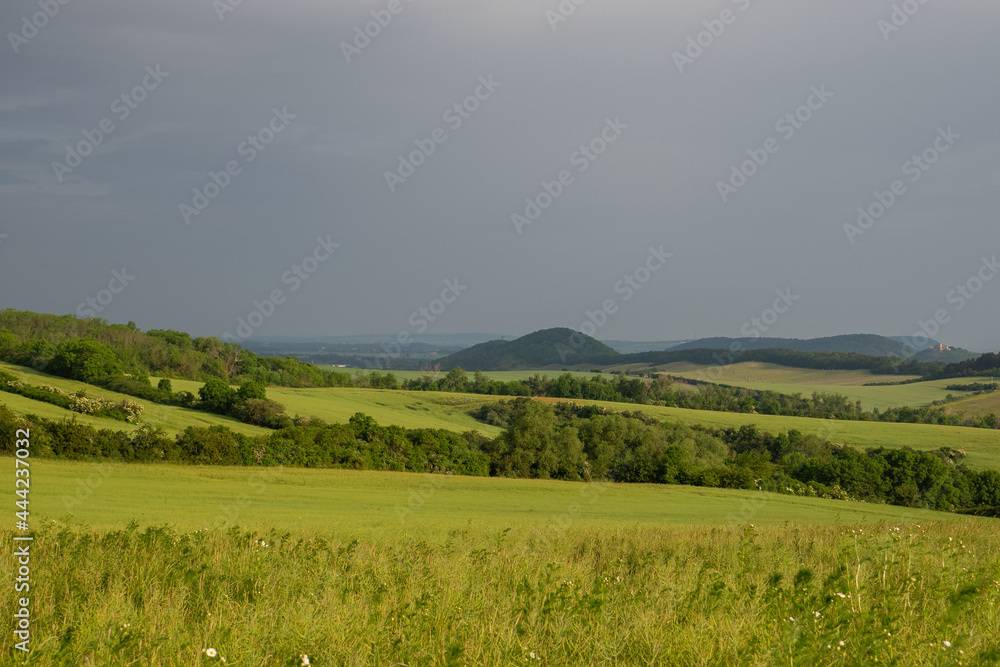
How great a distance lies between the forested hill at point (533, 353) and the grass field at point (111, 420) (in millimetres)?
109490

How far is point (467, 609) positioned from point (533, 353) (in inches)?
6904

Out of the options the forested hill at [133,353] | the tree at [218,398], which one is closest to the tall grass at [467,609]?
the tree at [218,398]

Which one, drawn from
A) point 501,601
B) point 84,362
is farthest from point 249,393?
point 501,601

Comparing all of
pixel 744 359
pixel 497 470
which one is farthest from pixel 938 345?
pixel 497 470

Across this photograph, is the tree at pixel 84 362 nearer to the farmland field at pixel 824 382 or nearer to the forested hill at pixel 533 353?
the farmland field at pixel 824 382

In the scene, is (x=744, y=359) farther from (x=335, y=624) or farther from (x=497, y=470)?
(x=335, y=624)

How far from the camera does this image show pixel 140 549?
7.18 m

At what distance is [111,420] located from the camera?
131 ft

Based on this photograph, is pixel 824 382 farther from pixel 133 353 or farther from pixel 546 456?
pixel 133 353

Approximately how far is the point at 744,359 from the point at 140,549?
151 metres

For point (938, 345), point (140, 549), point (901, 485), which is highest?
point (938, 345)

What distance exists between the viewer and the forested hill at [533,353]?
172 metres

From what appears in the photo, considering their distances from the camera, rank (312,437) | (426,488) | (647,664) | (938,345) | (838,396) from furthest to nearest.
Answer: (938,345) < (838,396) < (312,437) < (426,488) < (647,664)

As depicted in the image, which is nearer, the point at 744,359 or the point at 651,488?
the point at 651,488
